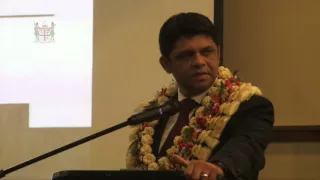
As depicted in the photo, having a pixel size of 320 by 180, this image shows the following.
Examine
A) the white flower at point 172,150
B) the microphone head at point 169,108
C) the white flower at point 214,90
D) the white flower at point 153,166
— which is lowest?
the white flower at point 153,166

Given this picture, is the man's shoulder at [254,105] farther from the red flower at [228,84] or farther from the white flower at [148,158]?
the white flower at [148,158]

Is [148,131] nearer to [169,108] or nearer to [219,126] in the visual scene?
[219,126]

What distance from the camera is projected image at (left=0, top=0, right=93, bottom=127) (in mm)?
2408

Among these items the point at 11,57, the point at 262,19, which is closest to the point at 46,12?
the point at 11,57

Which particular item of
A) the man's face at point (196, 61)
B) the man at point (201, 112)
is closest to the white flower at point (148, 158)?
the man at point (201, 112)

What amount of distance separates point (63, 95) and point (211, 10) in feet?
2.48

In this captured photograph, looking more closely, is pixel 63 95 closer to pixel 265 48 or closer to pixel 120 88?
pixel 120 88

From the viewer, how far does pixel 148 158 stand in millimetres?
1582

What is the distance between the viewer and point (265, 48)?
8.24 ft

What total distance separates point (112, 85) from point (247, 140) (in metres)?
1.25

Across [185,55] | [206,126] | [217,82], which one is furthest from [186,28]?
[206,126]

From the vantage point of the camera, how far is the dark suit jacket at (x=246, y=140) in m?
1.14

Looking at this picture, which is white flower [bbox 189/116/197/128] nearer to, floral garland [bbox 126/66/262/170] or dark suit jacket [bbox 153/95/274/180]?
floral garland [bbox 126/66/262/170]

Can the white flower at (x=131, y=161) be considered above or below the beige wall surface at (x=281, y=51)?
below
